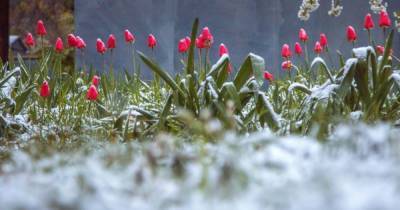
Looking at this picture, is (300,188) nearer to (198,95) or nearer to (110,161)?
(110,161)

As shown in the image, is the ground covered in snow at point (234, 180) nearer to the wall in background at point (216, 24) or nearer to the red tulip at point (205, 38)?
the red tulip at point (205, 38)

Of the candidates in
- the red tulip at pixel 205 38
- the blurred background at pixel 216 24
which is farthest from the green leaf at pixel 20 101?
the blurred background at pixel 216 24

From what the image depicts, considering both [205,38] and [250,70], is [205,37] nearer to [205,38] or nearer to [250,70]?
[205,38]

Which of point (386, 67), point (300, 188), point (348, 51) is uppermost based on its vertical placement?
point (300, 188)

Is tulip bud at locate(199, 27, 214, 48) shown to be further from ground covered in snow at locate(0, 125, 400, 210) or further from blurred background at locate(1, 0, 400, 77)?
blurred background at locate(1, 0, 400, 77)

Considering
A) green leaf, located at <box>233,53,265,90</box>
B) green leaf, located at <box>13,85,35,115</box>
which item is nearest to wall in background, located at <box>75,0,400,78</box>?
green leaf, located at <box>13,85,35,115</box>

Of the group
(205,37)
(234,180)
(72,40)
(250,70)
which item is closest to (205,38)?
(205,37)

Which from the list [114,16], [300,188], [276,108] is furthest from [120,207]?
[114,16]
